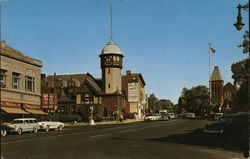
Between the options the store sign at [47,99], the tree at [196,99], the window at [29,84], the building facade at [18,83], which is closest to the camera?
the building facade at [18,83]

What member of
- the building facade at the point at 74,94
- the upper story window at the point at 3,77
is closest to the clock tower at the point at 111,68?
the building facade at the point at 74,94

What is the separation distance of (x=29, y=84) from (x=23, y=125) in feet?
58.1

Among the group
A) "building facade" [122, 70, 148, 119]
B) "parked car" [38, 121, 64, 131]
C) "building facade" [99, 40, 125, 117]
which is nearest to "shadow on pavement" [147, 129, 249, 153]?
"parked car" [38, 121, 64, 131]

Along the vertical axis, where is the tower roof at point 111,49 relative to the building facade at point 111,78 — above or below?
above

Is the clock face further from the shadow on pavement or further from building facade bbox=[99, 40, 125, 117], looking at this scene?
the shadow on pavement

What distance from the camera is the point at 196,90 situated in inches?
5837

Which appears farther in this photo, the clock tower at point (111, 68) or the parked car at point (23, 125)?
the clock tower at point (111, 68)

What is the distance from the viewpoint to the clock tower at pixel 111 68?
3460 inches

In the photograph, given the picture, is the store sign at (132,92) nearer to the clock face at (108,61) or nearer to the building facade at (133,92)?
the building facade at (133,92)

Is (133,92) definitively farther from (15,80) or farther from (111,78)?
(15,80)

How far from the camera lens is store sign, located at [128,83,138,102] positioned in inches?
3844

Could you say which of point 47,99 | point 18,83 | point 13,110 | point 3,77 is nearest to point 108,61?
point 47,99

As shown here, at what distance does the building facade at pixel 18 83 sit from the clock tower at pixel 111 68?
35372mm

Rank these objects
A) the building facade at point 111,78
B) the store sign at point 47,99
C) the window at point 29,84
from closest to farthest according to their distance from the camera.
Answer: the window at point 29,84 → the store sign at point 47,99 → the building facade at point 111,78
